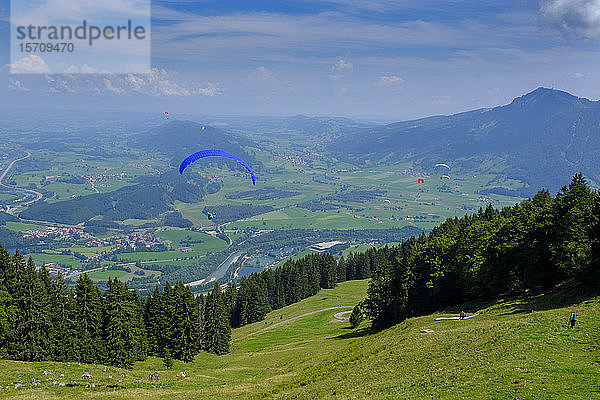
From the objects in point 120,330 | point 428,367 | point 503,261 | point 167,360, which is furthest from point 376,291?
point 120,330

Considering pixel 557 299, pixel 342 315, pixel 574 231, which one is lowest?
pixel 342 315

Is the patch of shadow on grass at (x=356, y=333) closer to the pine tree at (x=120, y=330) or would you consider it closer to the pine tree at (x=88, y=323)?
the pine tree at (x=120, y=330)

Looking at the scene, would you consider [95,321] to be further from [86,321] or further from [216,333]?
[216,333]

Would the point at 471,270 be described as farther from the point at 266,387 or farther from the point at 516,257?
the point at 266,387

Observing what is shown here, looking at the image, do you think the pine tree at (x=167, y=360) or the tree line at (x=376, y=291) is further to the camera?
the pine tree at (x=167, y=360)

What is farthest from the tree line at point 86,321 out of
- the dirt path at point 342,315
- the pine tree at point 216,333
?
the dirt path at point 342,315

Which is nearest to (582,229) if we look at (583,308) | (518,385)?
(583,308)

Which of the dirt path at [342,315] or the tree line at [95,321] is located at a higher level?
the tree line at [95,321]

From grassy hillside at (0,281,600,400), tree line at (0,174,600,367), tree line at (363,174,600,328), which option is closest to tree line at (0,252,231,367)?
tree line at (0,174,600,367)
